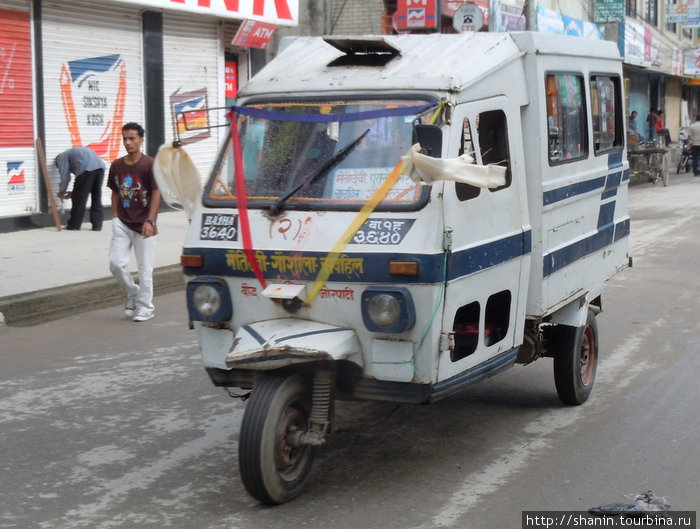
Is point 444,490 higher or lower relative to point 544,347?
lower

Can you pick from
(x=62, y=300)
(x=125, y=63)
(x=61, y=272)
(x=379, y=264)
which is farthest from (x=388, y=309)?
(x=125, y=63)

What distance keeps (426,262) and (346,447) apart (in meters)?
1.58

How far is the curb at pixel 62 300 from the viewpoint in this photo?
1027cm

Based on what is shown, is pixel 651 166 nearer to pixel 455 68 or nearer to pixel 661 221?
pixel 661 221

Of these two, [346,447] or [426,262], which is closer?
[426,262]

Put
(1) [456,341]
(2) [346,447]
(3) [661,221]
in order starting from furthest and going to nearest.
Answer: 1. (3) [661,221]
2. (2) [346,447]
3. (1) [456,341]

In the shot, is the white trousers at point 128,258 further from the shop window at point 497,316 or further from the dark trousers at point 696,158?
the dark trousers at point 696,158

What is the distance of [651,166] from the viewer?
28.8 m

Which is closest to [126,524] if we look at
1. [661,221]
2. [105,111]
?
[105,111]

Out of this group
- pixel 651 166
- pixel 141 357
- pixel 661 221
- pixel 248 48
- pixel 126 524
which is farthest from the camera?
pixel 651 166

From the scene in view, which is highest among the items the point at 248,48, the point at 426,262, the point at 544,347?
the point at 248,48

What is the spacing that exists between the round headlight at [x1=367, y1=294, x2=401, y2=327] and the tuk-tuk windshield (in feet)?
1.56

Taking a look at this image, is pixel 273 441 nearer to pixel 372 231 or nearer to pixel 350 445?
pixel 372 231

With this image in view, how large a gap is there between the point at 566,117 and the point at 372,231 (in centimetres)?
221
